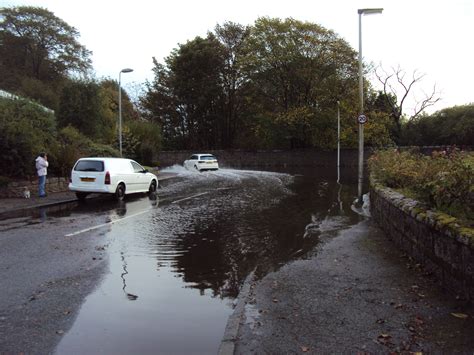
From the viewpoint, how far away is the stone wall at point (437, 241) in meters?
4.97

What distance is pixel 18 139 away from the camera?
54.5 ft

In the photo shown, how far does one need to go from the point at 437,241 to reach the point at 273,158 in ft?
161

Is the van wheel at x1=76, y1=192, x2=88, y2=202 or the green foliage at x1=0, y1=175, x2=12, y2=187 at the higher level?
the green foliage at x1=0, y1=175, x2=12, y2=187

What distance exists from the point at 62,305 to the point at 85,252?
2818mm

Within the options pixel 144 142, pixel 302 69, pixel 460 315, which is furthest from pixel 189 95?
pixel 460 315

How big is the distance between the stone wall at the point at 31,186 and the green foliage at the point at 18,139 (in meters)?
0.49

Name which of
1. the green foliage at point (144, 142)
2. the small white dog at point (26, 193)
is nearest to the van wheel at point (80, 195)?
the small white dog at point (26, 193)

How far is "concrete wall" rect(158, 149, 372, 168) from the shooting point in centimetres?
5216

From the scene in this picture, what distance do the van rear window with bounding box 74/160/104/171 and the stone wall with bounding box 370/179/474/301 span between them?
10.8 meters

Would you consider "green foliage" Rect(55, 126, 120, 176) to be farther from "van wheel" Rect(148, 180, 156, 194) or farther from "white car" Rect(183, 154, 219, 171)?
"white car" Rect(183, 154, 219, 171)

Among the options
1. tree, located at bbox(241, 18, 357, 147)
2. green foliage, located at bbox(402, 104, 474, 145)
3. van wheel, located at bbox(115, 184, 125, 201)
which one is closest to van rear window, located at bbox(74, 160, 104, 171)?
van wheel, located at bbox(115, 184, 125, 201)

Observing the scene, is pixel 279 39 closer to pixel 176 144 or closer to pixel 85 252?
pixel 176 144

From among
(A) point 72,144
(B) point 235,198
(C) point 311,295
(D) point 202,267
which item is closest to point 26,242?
(D) point 202,267

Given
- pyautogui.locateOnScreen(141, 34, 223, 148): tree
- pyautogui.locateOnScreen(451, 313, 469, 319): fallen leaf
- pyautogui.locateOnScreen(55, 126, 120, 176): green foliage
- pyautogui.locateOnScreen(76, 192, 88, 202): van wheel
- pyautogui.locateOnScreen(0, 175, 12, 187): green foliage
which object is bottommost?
pyautogui.locateOnScreen(451, 313, 469, 319): fallen leaf
